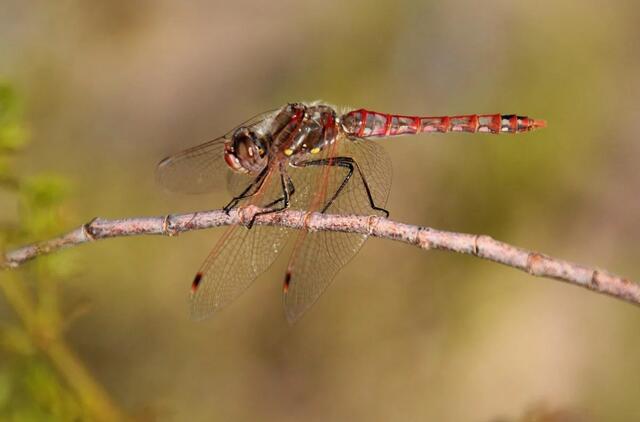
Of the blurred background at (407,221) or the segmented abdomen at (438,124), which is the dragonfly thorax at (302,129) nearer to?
the segmented abdomen at (438,124)

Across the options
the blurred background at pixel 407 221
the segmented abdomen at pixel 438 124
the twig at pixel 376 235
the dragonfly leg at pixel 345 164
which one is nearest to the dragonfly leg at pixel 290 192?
the dragonfly leg at pixel 345 164

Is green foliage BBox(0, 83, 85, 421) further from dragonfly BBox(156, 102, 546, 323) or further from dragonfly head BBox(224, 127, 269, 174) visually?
dragonfly head BBox(224, 127, 269, 174)

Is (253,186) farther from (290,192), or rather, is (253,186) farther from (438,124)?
(438,124)

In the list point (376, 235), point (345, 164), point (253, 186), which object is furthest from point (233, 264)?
point (376, 235)

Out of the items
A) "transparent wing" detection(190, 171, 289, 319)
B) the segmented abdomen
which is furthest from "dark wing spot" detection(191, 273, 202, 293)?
the segmented abdomen

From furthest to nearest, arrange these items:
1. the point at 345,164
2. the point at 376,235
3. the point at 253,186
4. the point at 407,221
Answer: the point at 407,221 < the point at 345,164 < the point at 253,186 < the point at 376,235

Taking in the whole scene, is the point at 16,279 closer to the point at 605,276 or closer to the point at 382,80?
the point at 605,276
